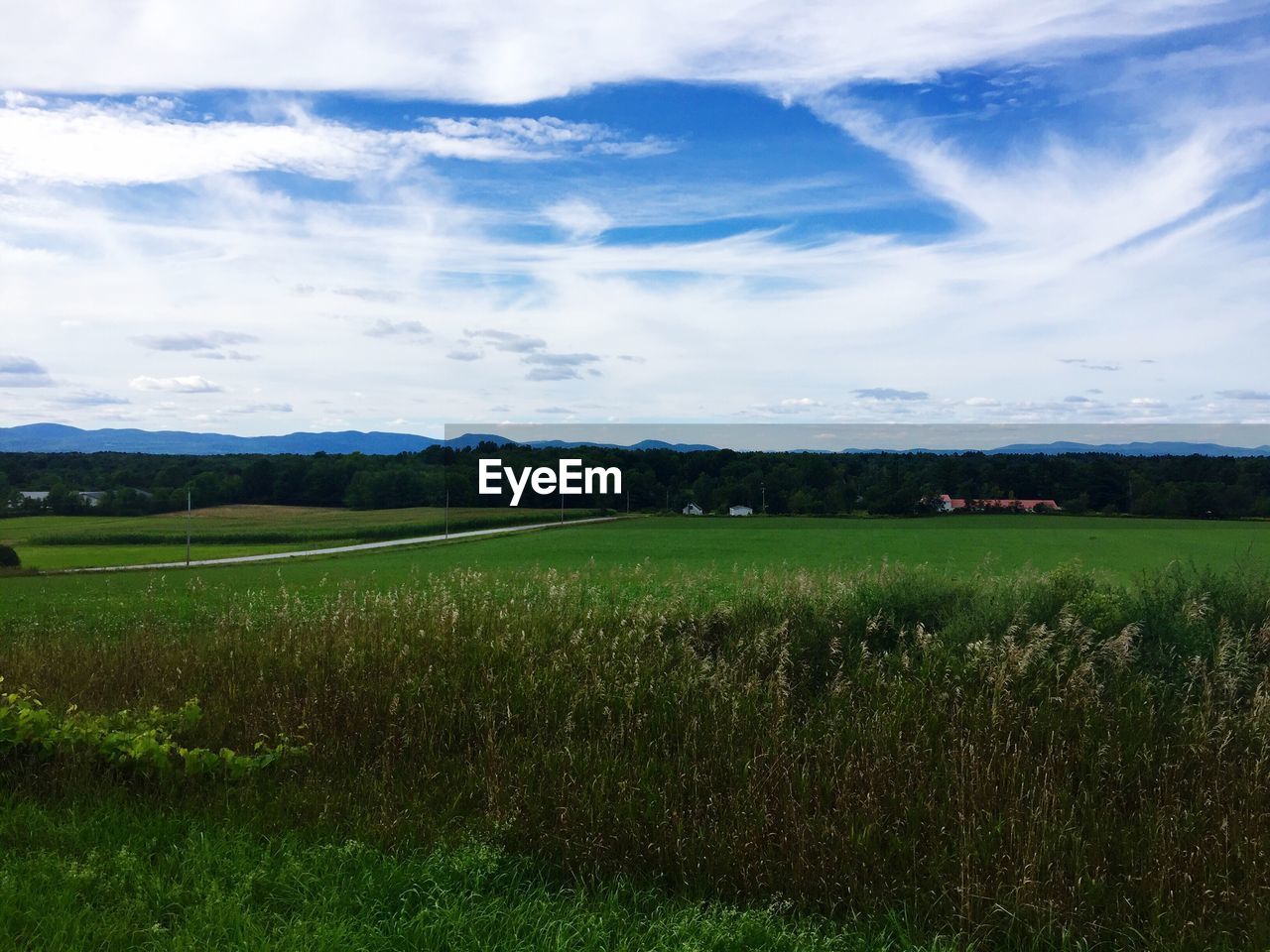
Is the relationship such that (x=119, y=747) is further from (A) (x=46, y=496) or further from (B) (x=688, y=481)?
(A) (x=46, y=496)

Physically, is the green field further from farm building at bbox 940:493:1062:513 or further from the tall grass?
the tall grass

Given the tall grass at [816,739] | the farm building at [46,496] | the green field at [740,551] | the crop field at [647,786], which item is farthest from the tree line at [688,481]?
the crop field at [647,786]

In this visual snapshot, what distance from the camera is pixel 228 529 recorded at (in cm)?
6241

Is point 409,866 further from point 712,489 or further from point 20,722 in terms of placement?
point 712,489

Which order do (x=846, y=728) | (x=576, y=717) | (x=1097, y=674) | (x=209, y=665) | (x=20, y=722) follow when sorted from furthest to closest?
(x=209, y=665), (x=1097, y=674), (x=576, y=717), (x=846, y=728), (x=20, y=722)

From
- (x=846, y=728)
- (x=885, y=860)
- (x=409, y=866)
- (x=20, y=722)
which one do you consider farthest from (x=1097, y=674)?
(x=20, y=722)

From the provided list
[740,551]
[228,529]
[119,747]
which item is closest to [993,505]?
[740,551]

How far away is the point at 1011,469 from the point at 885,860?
3581 cm

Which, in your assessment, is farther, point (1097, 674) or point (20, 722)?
point (1097, 674)

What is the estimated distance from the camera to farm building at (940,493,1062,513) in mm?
40000

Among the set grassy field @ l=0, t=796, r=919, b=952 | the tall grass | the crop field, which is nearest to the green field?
the tall grass

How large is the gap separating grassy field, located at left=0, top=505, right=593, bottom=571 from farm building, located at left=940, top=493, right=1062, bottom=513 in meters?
35.6

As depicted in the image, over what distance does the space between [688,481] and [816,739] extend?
1685 inches

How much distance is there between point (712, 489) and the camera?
47219 mm
